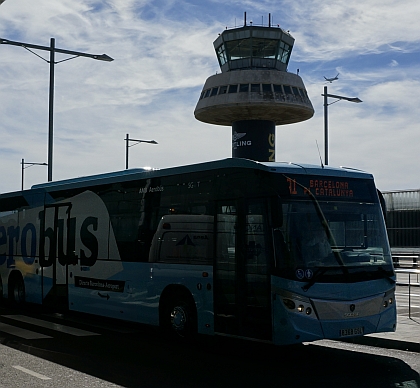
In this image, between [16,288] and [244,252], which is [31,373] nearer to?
[244,252]

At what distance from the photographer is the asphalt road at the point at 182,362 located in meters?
8.89

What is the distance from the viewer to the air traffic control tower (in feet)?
187

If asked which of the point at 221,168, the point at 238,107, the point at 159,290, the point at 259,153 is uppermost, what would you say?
the point at 238,107

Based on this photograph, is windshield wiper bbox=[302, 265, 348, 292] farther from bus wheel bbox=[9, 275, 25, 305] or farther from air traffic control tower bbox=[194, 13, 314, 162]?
air traffic control tower bbox=[194, 13, 314, 162]

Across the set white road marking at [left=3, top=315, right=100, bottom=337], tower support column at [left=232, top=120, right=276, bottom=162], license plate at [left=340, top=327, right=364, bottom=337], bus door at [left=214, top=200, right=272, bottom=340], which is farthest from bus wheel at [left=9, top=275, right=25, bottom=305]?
tower support column at [left=232, top=120, right=276, bottom=162]

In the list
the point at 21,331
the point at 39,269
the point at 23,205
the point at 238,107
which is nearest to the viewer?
the point at 21,331

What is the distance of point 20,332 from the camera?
44.5 ft

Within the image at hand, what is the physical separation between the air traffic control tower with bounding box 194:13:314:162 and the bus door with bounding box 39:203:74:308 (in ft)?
137

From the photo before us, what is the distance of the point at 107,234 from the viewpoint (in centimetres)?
1420

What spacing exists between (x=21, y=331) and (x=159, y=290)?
10.3ft

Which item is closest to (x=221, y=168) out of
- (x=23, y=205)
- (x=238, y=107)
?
(x=23, y=205)

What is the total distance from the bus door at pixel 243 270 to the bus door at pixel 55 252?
5.41 m

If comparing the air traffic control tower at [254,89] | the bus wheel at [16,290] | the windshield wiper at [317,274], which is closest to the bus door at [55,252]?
the bus wheel at [16,290]

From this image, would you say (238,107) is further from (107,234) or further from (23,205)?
(107,234)
